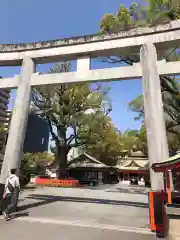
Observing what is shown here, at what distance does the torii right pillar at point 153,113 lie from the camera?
21.8ft

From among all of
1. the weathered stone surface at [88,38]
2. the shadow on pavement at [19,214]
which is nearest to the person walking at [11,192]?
the shadow on pavement at [19,214]

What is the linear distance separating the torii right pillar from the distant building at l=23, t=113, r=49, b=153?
4.77 metres

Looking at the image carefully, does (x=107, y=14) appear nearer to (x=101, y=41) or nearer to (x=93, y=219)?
(x=101, y=41)

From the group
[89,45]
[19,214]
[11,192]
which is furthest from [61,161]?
[11,192]

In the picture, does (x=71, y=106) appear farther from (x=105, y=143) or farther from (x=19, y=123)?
(x=19, y=123)

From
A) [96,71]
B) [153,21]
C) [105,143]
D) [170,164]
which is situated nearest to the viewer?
[170,164]

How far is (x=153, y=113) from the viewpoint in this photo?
719 cm

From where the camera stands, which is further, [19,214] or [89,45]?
[89,45]

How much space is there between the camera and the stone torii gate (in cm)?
727

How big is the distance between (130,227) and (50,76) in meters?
6.09

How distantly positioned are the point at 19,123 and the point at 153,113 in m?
4.78

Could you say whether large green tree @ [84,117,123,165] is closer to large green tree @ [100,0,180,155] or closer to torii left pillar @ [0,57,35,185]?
large green tree @ [100,0,180,155]

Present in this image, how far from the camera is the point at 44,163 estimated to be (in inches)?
1681

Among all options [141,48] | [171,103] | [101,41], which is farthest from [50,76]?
[171,103]
